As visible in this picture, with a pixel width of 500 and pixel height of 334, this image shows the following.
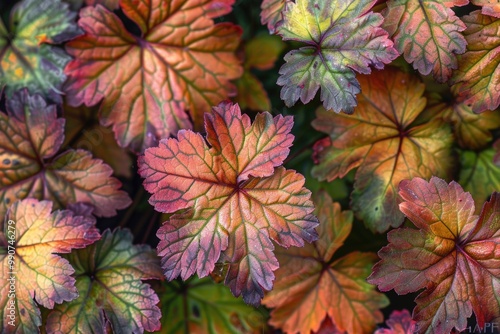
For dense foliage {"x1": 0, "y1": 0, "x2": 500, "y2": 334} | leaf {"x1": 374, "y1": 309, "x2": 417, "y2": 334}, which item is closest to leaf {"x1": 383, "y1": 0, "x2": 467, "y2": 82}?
dense foliage {"x1": 0, "y1": 0, "x2": 500, "y2": 334}

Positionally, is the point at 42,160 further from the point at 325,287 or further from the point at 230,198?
the point at 325,287

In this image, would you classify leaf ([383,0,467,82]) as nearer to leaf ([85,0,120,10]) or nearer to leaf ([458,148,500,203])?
leaf ([458,148,500,203])

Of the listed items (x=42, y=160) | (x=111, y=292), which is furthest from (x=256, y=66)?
(x=111, y=292)

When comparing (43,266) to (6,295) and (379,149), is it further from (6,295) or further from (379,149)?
(379,149)

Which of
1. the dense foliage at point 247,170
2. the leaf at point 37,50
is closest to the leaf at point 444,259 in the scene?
the dense foliage at point 247,170

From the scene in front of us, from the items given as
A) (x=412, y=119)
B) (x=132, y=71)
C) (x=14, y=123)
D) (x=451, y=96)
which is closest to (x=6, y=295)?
(x=14, y=123)

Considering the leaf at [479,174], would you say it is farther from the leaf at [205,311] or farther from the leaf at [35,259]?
the leaf at [35,259]
